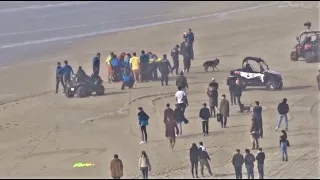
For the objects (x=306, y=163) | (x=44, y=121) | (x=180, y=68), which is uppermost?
(x=180, y=68)

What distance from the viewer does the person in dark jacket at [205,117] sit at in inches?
923

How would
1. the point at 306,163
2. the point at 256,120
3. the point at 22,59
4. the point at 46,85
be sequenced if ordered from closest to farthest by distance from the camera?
the point at 306,163, the point at 256,120, the point at 46,85, the point at 22,59

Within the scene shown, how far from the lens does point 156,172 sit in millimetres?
21000

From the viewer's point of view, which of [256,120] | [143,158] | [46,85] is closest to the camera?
[143,158]

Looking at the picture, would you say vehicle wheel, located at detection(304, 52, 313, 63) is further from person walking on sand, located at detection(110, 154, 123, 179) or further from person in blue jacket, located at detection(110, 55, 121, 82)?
person walking on sand, located at detection(110, 154, 123, 179)

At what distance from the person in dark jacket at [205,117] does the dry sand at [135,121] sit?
24cm

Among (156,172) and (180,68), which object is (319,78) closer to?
(180,68)

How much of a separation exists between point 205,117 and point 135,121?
2874mm

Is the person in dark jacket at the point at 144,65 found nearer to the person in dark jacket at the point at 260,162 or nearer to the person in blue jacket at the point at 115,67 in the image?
the person in blue jacket at the point at 115,67

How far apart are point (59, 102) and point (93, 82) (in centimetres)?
140

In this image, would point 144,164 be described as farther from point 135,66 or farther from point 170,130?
point 135,66

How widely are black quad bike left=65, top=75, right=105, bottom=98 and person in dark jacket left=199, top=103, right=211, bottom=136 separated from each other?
633cm

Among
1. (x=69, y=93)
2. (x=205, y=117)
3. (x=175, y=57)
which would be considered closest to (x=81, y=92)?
(x=69, y=93)

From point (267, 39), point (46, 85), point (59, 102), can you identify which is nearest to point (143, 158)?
point (59, 102)
